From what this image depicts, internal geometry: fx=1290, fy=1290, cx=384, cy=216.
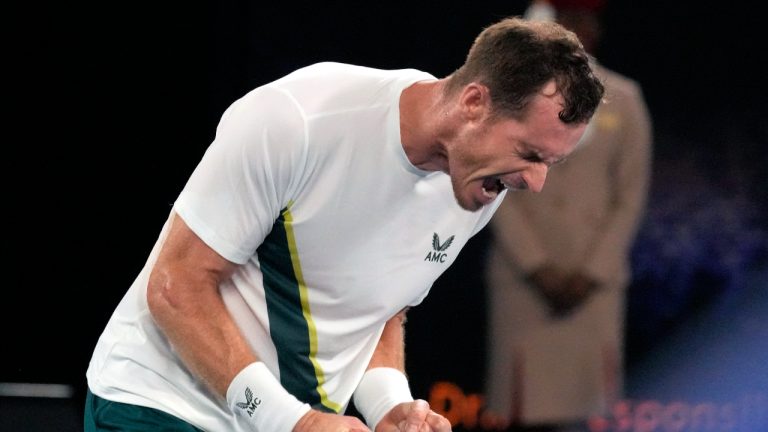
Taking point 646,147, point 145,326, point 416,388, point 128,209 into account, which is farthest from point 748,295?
point 145,326

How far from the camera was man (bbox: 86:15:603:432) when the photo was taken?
2219 mm

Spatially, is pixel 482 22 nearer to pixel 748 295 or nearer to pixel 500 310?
pixel 500 310

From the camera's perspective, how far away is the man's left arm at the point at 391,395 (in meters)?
2.33

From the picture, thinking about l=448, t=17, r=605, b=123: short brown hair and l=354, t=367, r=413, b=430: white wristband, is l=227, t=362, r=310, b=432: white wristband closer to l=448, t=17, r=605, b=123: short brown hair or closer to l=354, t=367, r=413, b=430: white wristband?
l=354, t=367, r=413, b=430: white wristband

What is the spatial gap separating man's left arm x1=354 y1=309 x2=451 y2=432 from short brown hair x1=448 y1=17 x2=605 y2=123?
1.87ft

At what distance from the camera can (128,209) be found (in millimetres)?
4391

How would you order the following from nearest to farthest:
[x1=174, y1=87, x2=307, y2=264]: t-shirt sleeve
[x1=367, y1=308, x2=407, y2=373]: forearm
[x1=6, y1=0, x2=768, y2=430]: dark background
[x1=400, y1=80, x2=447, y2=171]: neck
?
[x1=174, y1=87, x2=307, y2=264]: t-shirt sleeve, [x1=400, y1=80, x2=447, y2=171]: neck, [x1=367, y1=308, x2=407, y2=373]: forearm, [x1=6, y1=0, x2=768, y2=430]: dark background

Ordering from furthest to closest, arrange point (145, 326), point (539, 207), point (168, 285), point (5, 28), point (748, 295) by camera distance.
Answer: point (748, 295)
point (539, 207)
point (5, 28)
point (145, 326)
point (168, 285)

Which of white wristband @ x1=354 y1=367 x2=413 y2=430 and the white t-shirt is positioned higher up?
the white t-shirt

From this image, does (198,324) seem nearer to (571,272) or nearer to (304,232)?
(304,232)

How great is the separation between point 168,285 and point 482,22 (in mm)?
2650

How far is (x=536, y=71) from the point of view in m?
2.22

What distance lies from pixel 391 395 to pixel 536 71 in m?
0.71

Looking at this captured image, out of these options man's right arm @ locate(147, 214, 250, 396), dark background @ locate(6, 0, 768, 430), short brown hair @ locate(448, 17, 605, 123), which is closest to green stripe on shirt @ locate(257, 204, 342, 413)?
man's right arm @ locate(147, 214, 250, 396)
